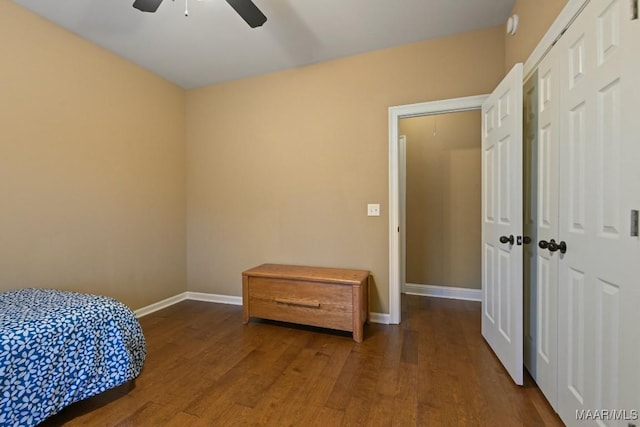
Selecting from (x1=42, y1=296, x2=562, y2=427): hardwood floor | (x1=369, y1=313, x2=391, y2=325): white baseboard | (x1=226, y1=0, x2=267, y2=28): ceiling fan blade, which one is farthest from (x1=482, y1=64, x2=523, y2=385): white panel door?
(x1=226, y1=0, x2=267, y2=28): ceiling fan blade

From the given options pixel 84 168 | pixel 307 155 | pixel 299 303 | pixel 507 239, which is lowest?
pixel 299 303

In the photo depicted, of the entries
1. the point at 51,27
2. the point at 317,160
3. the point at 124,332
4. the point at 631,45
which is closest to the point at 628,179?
the point at 631,45

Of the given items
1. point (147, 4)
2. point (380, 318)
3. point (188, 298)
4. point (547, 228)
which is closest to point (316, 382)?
point (380, 318)

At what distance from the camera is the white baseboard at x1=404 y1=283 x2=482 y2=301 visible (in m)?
3.37

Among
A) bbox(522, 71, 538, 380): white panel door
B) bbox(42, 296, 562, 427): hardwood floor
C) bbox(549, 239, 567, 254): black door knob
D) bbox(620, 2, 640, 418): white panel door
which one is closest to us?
bbox(620, 2, 640, 418): white panel door

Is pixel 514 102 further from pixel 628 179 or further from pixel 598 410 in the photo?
pixel 598 410

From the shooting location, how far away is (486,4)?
213 cm

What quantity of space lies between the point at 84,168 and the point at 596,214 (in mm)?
3525

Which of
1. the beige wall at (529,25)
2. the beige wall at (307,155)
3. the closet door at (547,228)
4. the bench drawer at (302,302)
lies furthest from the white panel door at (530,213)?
the bench drawer at (302,302)

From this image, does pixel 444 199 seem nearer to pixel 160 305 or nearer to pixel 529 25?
pixel 529 25

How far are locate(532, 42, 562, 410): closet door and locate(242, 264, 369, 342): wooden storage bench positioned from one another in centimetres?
121

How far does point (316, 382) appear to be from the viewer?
1.80 metres

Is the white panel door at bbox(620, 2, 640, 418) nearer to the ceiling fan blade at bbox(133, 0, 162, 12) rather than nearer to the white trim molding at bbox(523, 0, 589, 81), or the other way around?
the white trim molding at bbox(523, 0, 589, 81)

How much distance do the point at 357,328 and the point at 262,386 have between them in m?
0.91
